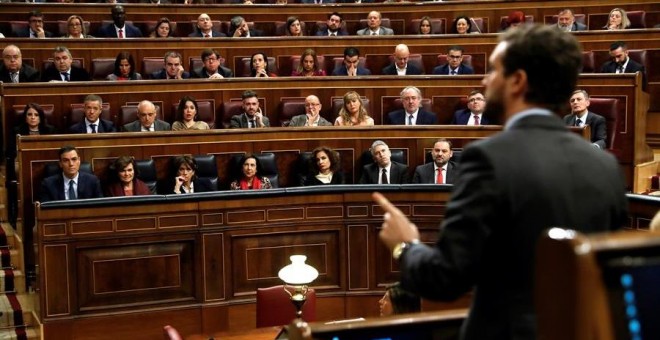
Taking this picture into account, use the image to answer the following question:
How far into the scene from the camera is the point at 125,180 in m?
4.46

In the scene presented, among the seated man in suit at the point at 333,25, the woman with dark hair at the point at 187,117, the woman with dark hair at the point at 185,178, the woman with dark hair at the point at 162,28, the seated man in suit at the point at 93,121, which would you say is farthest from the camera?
the seated man in suit at the point at 333,25

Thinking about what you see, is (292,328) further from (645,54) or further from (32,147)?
(645,54)

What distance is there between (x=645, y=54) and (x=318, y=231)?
9.84 feet

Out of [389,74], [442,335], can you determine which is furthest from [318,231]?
[442,335]

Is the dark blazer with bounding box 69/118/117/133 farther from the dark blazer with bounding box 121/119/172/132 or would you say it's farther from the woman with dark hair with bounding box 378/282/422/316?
the woman with dark hair with bounding box 378/282/422/316

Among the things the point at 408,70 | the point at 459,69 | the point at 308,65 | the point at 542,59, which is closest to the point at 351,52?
the point at 308,65

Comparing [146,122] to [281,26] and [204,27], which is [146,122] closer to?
[204,27]

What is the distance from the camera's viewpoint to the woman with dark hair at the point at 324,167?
187 inches

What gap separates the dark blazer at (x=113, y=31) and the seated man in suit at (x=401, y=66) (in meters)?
1.93

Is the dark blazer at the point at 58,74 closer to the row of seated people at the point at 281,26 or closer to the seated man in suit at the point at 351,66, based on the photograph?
the row of seated people at the point at 281,26

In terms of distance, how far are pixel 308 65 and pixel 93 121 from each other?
5.00ft

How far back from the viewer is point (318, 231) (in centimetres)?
419

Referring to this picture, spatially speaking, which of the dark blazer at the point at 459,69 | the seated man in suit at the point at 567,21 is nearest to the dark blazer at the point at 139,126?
the dark blazer at the point at 459,69

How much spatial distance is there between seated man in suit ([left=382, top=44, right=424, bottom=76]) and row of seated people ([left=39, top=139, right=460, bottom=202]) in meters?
1.25
